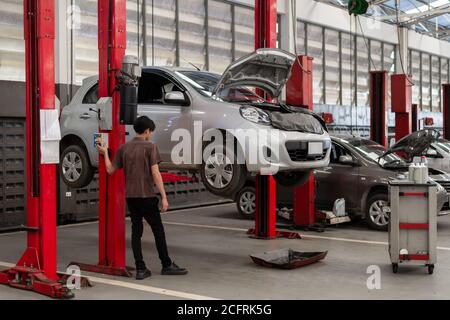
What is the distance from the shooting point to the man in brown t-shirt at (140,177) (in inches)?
255

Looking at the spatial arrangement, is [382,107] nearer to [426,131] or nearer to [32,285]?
[426,131]

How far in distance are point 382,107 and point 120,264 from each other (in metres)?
8.19

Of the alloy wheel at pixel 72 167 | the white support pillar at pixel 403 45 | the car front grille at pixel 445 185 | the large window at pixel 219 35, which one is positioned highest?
the white support pillar at pixel 403 45

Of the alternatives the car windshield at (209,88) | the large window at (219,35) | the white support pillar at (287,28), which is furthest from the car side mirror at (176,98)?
the white support pillar at (287,28)

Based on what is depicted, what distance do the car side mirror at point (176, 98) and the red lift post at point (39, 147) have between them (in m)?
1.69

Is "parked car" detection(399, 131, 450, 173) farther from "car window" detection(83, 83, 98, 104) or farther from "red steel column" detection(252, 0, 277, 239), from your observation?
"car window" detection(83, 83, 98, 104)

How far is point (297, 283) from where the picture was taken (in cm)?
641

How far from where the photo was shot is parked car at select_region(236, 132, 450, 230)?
1005 centimetres

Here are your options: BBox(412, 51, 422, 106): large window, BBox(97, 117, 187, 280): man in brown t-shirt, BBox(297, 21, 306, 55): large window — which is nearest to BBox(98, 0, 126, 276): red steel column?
BBox(97, 117, 187, 280): man in brown t-shirt

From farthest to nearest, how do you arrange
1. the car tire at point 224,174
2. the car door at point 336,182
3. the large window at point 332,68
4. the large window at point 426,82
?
1. the large window at point 426,82
2. the large window at point 332,68
3. the car door at point 336,182
4. the car tire at point 224,174

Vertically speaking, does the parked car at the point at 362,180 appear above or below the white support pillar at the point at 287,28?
below

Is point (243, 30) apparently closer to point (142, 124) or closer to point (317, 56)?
point (317, 56)

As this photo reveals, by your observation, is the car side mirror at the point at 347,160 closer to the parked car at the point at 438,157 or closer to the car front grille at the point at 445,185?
the car front grille at the point at 445,185

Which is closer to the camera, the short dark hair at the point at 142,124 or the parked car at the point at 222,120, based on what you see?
the short dark hair at the point at 142,124
